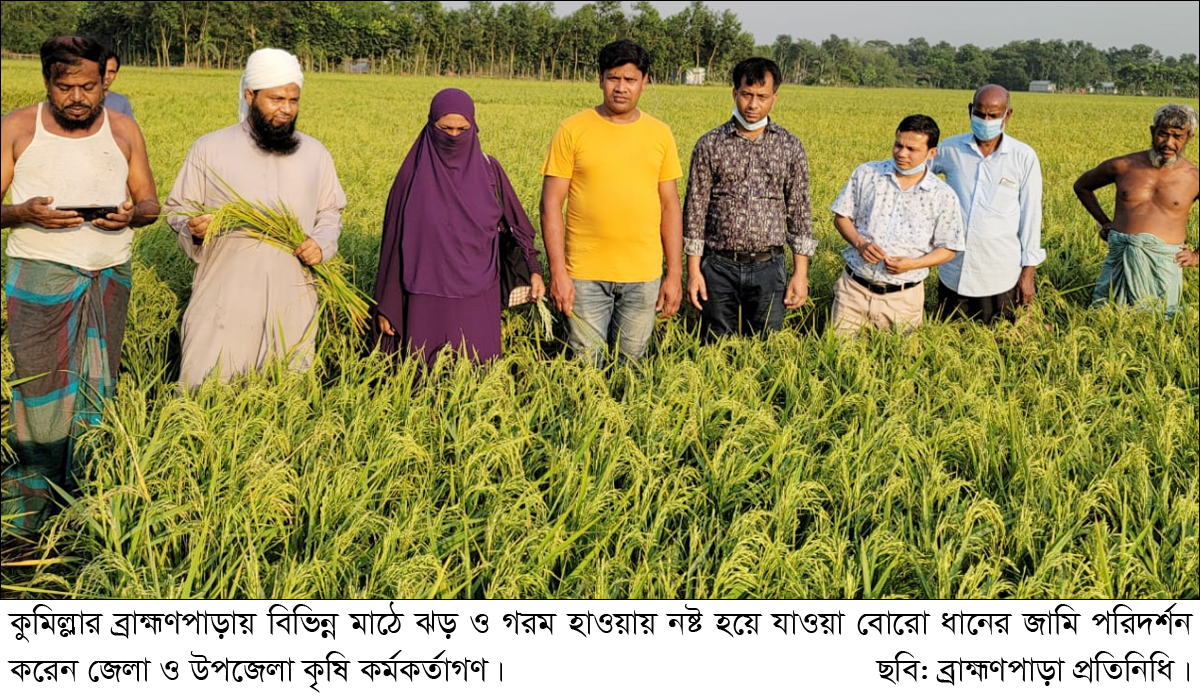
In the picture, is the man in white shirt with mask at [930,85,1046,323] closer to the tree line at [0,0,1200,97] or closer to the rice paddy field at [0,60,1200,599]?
→ the rice paddy field at [0,60,1200,599]

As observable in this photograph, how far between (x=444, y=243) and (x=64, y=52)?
4.51ft

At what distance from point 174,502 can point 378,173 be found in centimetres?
792

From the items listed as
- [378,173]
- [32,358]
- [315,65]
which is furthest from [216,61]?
[32,358]

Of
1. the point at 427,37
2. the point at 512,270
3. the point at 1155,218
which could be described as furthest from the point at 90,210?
the point at 427,37

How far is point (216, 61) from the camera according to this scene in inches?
2343

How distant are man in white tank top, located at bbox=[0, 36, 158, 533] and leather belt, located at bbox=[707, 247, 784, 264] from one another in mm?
2309

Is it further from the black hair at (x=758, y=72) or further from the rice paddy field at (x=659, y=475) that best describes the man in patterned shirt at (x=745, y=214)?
the rice paddy field at (x=659, y=475)

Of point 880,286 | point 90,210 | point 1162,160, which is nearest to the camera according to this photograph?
point 90,210

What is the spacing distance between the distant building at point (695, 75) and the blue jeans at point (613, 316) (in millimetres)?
59053

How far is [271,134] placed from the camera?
3.21m

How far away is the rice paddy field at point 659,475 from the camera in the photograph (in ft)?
7.81

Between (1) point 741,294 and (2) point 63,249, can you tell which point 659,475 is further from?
(2) point 63,249

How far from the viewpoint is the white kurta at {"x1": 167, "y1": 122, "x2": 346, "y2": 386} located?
3.22m

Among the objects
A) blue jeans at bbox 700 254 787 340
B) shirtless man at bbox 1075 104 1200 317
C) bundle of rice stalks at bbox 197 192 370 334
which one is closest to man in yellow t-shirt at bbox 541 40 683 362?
blue jeans at bbox 700 254 787 340
